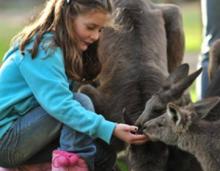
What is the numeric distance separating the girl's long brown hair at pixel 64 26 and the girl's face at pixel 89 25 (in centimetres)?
3

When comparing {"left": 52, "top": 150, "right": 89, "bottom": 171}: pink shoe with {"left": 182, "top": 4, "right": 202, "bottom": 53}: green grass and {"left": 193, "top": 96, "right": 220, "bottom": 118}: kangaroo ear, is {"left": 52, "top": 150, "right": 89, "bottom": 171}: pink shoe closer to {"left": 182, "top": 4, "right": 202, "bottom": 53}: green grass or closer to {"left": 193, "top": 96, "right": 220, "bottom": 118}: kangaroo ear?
{"left": 193, "top": 96, "right": 220, "bottom": 118}: kangaroo ear

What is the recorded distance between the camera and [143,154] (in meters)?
5.11

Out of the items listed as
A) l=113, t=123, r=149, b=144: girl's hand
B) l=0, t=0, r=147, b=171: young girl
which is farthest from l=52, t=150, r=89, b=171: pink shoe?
l=113, t=123, r=149, b=144: girl's hand

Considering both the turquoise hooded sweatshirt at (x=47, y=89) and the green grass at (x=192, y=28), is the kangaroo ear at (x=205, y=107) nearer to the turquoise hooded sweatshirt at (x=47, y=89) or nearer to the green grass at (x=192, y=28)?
the turquoise hooded sweatshirt at (x=47, y=89)

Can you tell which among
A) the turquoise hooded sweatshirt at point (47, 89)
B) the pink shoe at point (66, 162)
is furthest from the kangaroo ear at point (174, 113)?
the pink shoe at point (66, 162)

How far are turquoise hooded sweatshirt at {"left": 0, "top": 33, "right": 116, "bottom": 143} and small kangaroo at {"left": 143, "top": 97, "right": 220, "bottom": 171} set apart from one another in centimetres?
29

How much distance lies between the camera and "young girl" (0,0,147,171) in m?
4.82

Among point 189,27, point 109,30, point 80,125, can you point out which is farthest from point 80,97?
point 189,27

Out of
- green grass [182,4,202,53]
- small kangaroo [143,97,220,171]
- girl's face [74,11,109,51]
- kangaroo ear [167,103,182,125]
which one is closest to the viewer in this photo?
kangaroo ear [167,103,182,125]

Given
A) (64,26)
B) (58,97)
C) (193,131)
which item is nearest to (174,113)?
(193,131)

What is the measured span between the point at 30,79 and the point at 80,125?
1.31 feet

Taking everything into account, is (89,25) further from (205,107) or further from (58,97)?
(205,107)

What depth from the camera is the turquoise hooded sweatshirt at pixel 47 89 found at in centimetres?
480

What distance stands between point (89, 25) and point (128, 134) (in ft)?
2.23
